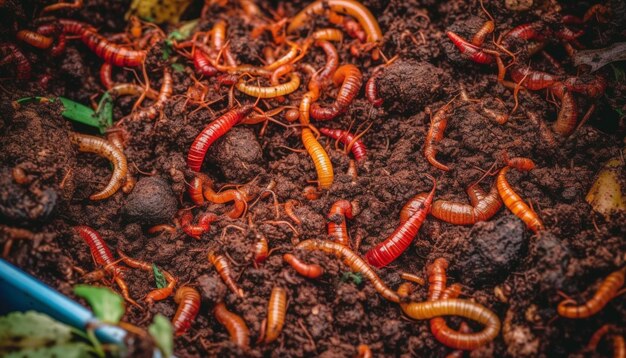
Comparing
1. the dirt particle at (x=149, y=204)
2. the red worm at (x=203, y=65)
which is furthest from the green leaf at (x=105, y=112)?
the red worm at (x=203, y=65)

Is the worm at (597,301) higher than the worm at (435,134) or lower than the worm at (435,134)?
lower

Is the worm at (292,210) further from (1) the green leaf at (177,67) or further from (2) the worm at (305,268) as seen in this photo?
(1) the green leaf at (177,67)

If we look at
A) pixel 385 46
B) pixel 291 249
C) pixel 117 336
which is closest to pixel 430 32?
pixel 385 46

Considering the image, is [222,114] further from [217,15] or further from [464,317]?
[464,317]

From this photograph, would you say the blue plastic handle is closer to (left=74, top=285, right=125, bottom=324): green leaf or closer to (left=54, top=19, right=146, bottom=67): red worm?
(left=74, top=285, right=125, bottom=324): green leaf

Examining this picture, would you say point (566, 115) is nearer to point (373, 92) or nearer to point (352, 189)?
point (373, 92)

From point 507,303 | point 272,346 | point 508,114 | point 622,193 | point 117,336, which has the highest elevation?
point 508,114

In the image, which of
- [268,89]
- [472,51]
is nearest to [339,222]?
[268,89]
